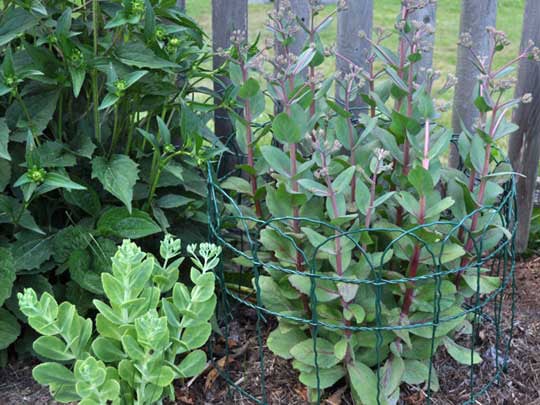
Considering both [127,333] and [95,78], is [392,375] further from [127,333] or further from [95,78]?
[95,78]

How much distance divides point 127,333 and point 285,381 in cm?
66

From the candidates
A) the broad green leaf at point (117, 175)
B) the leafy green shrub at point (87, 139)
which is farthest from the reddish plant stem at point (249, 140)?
the broad green leaf at point (117, 175)

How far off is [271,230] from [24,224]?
0.71 m

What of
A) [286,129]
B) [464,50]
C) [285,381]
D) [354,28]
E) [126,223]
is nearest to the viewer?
[286,129]

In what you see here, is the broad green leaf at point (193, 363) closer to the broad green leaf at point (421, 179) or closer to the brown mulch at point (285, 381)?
the brown mulch at point (285, 381)

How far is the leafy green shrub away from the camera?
1.93 meters

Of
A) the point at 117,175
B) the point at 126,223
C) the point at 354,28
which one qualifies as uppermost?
the point at 354,28

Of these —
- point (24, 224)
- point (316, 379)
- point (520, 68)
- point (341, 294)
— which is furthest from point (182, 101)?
point (520, 68)

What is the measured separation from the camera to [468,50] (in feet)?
8.60

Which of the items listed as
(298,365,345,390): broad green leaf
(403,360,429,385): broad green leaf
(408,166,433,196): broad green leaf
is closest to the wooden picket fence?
(408,166,433,196): broad green leaf

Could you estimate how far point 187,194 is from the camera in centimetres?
233

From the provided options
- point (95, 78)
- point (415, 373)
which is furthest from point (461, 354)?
point (95, 78)

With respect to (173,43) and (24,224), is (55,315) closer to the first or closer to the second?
(24,224)

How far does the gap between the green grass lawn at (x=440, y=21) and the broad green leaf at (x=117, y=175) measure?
3.15m
